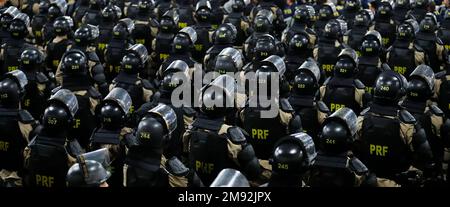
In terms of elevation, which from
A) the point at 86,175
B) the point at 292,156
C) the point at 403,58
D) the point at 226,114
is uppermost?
the point at 86,175

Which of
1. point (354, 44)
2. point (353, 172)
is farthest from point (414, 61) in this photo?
point (353, 172)

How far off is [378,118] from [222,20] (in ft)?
28.7

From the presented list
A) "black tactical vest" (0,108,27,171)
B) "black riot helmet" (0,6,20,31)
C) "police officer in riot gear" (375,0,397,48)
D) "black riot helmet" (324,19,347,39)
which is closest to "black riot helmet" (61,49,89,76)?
"black tactical vest" (0,108,27,171)

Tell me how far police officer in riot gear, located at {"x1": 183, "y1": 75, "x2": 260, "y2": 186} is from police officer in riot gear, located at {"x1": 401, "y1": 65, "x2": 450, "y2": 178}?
287 centimetres

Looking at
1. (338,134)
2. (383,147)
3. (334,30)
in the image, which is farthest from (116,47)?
(338,134)

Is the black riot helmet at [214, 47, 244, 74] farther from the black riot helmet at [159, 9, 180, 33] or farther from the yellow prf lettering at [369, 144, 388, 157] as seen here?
the black riot helmet at [159, 9, 180, 33]

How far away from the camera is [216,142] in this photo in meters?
7.51

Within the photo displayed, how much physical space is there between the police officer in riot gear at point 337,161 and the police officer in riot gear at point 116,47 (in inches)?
285

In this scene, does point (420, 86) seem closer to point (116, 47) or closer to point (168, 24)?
point (168, 24)

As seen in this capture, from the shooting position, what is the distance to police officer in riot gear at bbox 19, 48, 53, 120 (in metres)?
11.0

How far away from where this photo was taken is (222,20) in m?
16.6

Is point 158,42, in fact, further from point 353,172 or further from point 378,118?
point 353,172

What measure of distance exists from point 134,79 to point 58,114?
3.53 meters

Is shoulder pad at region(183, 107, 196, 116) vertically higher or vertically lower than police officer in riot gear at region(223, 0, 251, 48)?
higher
